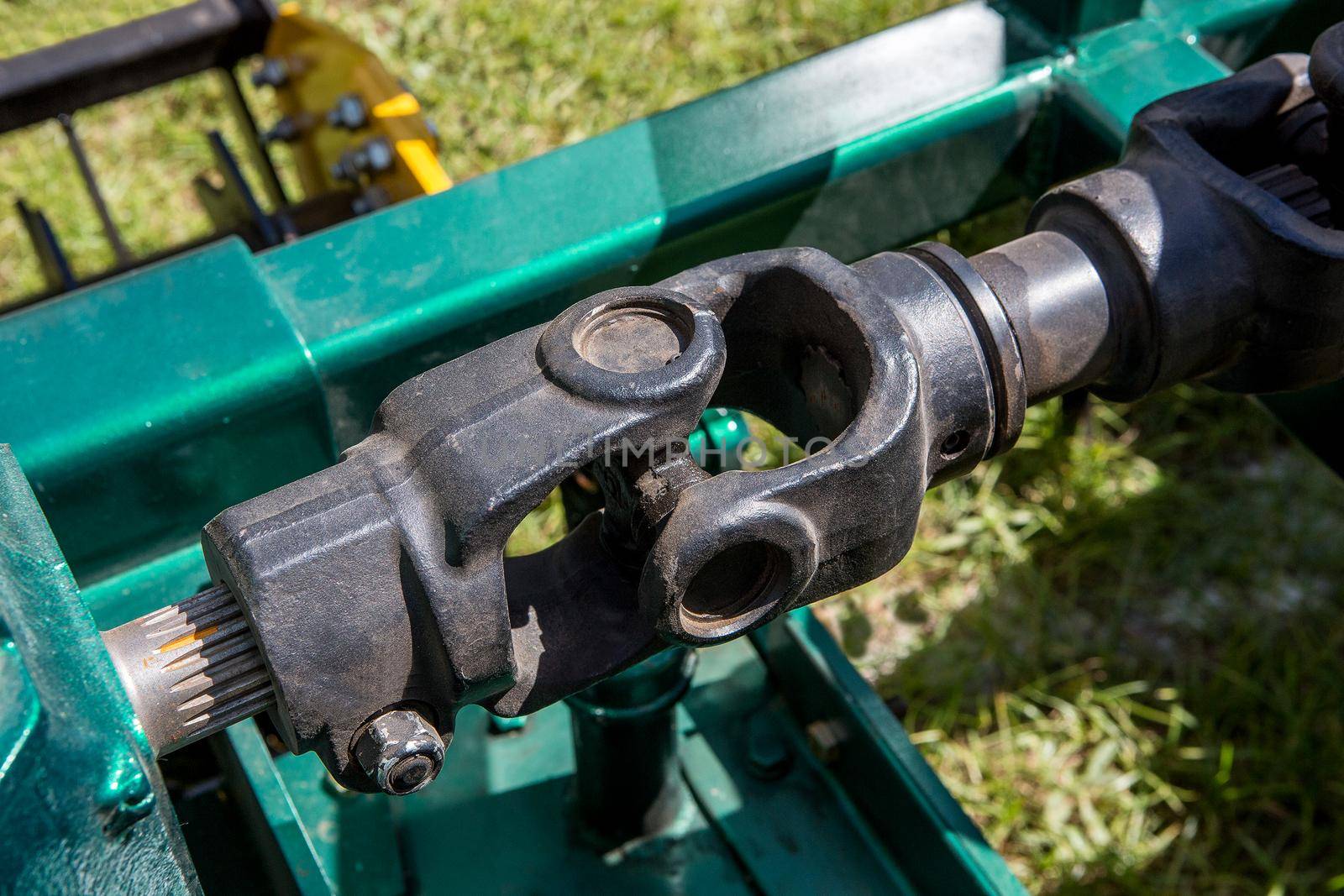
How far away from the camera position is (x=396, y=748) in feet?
2.77

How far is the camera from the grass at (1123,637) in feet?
6.21

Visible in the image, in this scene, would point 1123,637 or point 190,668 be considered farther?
point 1123,637

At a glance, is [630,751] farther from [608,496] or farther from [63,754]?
[63,754]

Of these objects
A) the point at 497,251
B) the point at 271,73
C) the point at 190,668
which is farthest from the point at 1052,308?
the point at 271,73

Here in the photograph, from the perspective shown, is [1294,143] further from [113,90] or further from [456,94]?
[456,94]

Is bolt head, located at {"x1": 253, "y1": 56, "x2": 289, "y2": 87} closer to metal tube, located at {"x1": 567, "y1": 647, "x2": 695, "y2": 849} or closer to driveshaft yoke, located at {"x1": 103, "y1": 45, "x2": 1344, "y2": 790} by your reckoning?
metal tube, located at {"x1": 567, "y1": 647, "x2": 695, "y2": 849}

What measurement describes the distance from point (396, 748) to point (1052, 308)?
23.1 inches

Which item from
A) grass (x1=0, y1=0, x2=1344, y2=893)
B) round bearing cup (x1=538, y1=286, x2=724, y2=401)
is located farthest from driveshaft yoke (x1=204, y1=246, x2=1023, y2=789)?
grass (x1=0, y1=0, x2=1344, y2=893)

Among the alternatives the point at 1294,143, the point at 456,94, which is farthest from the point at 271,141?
the point at 1294,143

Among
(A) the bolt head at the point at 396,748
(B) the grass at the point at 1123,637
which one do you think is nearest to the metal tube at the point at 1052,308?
(A) the bolt head at the point at 396,748

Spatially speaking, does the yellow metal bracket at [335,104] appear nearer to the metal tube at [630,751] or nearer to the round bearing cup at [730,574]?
the metal tube at [630,751]

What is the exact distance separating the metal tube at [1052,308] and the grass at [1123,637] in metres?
Result: 1.03

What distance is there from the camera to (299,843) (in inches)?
47.8

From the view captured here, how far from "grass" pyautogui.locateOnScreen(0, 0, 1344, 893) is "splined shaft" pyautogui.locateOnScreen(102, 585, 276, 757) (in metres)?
1.33
